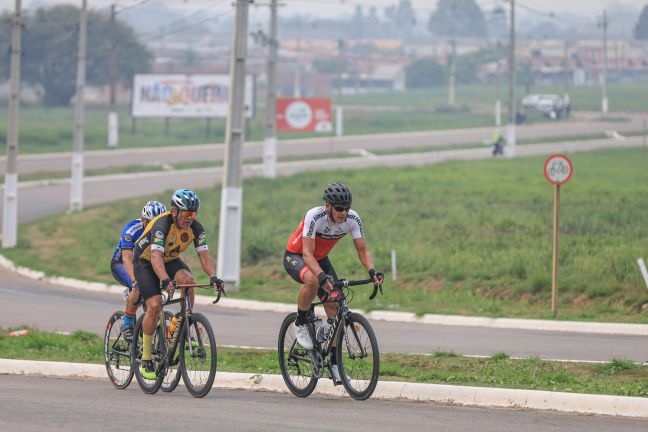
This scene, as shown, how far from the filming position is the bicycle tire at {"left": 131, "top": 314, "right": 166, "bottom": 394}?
11930 mm

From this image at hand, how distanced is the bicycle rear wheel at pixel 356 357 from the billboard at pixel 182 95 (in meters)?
54.8

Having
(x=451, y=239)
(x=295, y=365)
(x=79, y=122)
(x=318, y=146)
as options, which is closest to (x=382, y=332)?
(x=295, y=365)

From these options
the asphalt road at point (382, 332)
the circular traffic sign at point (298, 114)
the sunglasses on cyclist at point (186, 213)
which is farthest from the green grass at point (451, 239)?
the circular traffic sign at point (298, 114)

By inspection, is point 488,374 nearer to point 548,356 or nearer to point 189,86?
point 548,356

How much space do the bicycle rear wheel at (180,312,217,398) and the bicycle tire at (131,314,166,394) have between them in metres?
0.37

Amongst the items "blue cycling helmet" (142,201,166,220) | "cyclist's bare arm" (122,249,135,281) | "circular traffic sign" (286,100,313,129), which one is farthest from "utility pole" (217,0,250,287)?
"circular traffic sign" (286,100,313,129)

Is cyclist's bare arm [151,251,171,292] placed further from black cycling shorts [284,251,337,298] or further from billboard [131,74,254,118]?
billboard [131,74,254,118]

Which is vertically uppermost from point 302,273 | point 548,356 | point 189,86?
point 189,86

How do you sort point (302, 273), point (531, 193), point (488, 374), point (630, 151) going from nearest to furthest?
point (302, 273) < point (488, 374) < point (531, 193) < point (630, 151)

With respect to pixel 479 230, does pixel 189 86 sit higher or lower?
higher

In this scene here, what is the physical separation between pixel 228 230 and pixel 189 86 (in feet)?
143

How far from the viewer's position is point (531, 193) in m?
36.7

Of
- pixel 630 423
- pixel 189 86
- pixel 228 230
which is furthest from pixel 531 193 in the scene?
pixel 189 86

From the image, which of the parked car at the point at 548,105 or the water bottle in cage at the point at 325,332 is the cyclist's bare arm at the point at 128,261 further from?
the parked car at the point at 548,105
